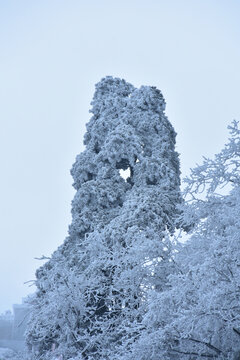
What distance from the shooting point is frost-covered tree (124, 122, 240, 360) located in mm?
6004

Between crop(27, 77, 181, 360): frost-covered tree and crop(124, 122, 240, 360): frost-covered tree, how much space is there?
1389mm

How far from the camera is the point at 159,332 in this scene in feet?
21.8

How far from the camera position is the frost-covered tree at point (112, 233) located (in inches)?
372

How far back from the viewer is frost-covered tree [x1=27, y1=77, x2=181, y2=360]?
945cm

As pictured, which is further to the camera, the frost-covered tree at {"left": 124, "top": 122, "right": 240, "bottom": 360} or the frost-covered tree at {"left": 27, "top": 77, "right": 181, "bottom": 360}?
the frost-covered tree at {"left": 27, "top": 77, "right": 181, "bottom": 360}

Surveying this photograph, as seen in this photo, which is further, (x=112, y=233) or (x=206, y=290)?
(x=112, y=233)

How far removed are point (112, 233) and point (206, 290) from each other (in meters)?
5.58

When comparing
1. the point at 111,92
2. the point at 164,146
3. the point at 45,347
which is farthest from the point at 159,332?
the point at 111,92

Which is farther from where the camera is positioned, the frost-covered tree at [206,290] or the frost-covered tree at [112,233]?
the frost-covered tree at [112,233]

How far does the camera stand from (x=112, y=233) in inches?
464

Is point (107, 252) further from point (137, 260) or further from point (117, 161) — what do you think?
point (117, 161)

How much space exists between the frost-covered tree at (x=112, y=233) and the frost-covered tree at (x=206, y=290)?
1.39m

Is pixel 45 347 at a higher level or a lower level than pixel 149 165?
lower

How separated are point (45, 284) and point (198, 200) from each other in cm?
496
